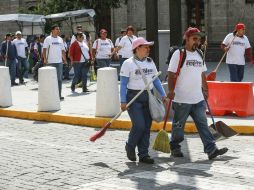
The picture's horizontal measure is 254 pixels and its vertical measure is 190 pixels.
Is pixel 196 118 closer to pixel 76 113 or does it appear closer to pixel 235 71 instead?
pixel 76 113

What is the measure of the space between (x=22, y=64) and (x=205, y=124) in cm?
1506

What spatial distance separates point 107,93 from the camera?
1211 centimetres

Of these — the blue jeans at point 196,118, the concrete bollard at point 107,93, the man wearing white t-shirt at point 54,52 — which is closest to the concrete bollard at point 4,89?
the man wearing white t-shirt at point 54,52

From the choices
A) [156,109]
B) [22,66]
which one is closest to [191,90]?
[156,109]

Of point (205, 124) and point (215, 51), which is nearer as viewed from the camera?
point (205, 124)

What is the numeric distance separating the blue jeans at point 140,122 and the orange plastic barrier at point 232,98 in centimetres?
362

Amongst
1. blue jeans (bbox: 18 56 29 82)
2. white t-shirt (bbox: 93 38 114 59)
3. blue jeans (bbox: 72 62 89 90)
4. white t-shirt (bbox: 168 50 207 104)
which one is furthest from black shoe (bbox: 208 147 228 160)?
blue jeans (bbox: 18 56 29 82)

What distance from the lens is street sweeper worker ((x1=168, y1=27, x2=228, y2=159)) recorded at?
827cm

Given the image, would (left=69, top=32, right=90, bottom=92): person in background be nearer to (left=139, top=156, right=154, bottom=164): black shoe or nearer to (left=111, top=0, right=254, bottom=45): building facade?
(left=139, top=156, right=154, bottom=164): black shoe

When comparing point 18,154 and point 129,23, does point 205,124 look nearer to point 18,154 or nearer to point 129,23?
point 18,154

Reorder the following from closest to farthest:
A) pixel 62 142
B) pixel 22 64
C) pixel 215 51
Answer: pixel 62 142 < pixel 22 64 < pixel 215 51

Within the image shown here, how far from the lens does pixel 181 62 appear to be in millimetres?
8281

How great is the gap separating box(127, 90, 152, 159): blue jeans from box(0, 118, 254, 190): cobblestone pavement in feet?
0.83

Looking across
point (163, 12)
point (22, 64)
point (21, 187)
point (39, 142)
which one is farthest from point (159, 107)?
point (163, 12)
